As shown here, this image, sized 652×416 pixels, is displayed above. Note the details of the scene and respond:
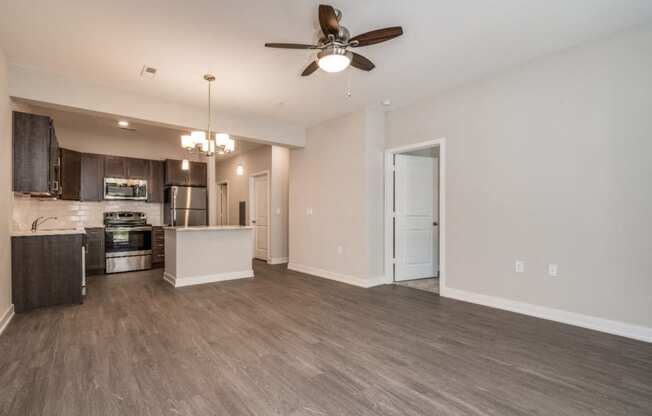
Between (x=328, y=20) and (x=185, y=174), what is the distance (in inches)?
225

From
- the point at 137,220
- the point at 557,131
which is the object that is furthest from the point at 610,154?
the point at 137,220

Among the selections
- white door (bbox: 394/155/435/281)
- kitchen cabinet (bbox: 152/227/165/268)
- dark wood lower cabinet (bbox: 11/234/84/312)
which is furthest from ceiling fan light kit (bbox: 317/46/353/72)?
kitchen cabinet (bbox: 152/227/165/268)

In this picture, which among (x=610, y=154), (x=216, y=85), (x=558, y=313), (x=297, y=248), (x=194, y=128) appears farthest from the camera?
(x=297, y=248)

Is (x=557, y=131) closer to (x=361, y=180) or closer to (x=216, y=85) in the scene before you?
(x=361, y=180)

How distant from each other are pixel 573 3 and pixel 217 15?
283 centimetres

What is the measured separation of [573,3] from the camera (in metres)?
2.51

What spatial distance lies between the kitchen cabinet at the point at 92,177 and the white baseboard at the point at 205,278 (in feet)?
7.79

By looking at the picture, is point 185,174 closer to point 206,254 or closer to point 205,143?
point 206,254

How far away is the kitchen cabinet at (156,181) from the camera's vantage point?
6.82 meters

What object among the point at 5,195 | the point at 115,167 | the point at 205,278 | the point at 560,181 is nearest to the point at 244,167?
the point at 115,167

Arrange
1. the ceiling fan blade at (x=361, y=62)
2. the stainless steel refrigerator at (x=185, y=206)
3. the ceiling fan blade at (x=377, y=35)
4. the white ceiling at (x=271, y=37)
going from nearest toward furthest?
the ceiling fan blade at (x=377, y=35)
the white ceiling at (x=271, y=37)
the ceiling fan blade at (x=361, y=62)
the stainless steel refrigerator at (x=185, y=206)

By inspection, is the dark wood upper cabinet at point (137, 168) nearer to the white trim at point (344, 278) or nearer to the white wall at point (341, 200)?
the white wall at point (341, 200)

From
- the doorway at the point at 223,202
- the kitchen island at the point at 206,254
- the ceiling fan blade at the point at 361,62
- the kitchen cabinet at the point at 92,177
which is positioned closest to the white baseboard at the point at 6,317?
the kitchen island at the point at 206,254

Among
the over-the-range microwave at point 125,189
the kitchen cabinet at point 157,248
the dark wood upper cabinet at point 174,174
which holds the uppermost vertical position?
the dark wood upper cabinet at point 174,174
